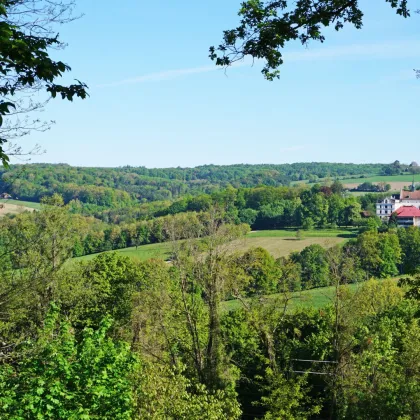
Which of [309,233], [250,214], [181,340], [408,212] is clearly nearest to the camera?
[181,340]

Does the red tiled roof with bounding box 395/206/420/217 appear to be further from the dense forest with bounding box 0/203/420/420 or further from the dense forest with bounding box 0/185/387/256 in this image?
the dense forest with bounding box 0/203/420/420

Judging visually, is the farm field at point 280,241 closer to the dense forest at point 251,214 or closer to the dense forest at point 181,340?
the dense forest at point 251,214

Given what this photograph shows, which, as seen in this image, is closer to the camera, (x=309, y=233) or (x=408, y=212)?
(x=309, y=233)

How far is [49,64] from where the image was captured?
6.83 metres

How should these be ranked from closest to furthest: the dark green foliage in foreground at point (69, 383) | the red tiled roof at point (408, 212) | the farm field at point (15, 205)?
the farm field at point (15, 205) < the dark green foliage in foreground at point (69, 383) < the red tiled roof at point (408, 212)

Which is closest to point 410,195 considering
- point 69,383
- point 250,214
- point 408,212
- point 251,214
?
point 408,212

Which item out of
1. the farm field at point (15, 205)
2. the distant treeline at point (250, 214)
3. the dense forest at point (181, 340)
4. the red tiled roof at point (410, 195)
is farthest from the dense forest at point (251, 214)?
the dense forest at point (181, 340)

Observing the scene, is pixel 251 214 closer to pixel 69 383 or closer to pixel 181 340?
pixel 181 340

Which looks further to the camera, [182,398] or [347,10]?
[182,398]

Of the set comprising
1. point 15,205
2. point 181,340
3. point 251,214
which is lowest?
point 181,340

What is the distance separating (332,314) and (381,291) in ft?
44.8

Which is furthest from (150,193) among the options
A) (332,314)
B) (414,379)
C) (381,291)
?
(414,379)

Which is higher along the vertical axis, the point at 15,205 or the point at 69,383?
the point at 15,205

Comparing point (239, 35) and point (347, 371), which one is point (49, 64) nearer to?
point (239, 35)
